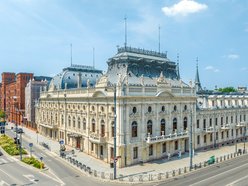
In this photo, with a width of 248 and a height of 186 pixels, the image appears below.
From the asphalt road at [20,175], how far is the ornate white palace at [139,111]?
1303cm

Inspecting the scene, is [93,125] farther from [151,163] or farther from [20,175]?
[20,175]

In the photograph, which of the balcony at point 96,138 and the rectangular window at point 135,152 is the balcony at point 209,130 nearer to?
the rectangular window at point 135,152

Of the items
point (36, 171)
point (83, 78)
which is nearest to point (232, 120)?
point (83, 78)

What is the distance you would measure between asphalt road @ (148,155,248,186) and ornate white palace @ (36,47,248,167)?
10920 millimetres

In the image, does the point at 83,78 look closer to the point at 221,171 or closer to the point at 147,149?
the point at 147,149

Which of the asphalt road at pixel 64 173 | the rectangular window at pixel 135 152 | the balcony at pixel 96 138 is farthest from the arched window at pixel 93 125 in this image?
the rectangular window at pixel 135 152

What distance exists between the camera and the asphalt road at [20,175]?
3891cm

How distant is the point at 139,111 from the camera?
50.9m

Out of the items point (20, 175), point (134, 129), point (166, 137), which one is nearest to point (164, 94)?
point (166, 137)

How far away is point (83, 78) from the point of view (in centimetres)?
7450

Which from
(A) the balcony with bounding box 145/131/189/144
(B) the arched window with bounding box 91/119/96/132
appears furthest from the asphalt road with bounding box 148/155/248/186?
(B) the arched window with bounding box 91/119/96/132

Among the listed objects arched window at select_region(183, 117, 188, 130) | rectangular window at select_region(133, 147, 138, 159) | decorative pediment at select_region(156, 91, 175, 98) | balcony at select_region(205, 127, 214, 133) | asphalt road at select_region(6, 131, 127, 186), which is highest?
decorative pediment at select_region(156, 91, 175, 98)

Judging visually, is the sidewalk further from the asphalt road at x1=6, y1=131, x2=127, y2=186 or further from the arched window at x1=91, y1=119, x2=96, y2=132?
the arched window at x1=91, y1=119, x2=96, y2=132

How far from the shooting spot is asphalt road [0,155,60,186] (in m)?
38.9
